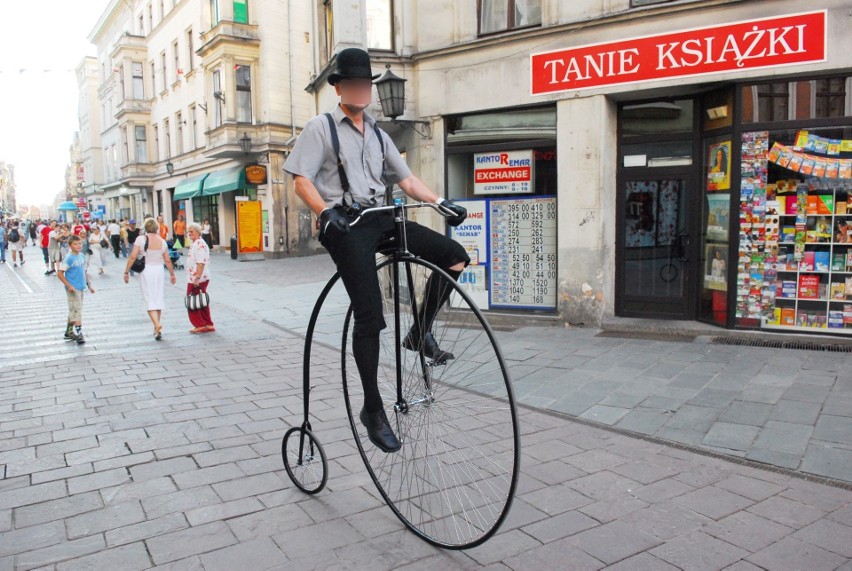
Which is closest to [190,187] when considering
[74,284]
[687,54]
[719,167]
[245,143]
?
[245,143]

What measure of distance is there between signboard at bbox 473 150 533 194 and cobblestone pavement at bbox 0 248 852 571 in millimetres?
3000

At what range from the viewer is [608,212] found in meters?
8.87

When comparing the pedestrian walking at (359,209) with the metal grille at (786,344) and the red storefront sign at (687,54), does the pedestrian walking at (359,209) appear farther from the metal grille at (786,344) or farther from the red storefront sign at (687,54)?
the red storefront sign at (687,54)

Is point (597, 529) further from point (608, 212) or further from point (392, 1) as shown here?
point (392, 1)

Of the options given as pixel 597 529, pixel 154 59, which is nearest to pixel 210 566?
pixel 597 529

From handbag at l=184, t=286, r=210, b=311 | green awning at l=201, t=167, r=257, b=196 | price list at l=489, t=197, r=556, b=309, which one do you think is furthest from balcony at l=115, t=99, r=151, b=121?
price list at l=489, t=197, r=556, b=309

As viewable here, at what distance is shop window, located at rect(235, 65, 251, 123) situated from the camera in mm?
26469

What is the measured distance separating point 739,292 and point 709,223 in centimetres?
99

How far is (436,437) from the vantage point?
3504 mm

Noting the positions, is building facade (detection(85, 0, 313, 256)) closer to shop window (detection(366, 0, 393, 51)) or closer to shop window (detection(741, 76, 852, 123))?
→ shop window (detection(366, 0, 393, 51))

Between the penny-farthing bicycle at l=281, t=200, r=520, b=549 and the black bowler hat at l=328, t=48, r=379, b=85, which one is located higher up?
the black bowler hat at l=328, t=48, r=379, b=85

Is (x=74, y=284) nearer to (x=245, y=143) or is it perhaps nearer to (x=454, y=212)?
(x=454, y=212)

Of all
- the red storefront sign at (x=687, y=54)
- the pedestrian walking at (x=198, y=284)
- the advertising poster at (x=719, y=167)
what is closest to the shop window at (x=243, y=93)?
the pedestrian walking at (x=198, y=284)

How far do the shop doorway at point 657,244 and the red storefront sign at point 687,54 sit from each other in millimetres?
1328
